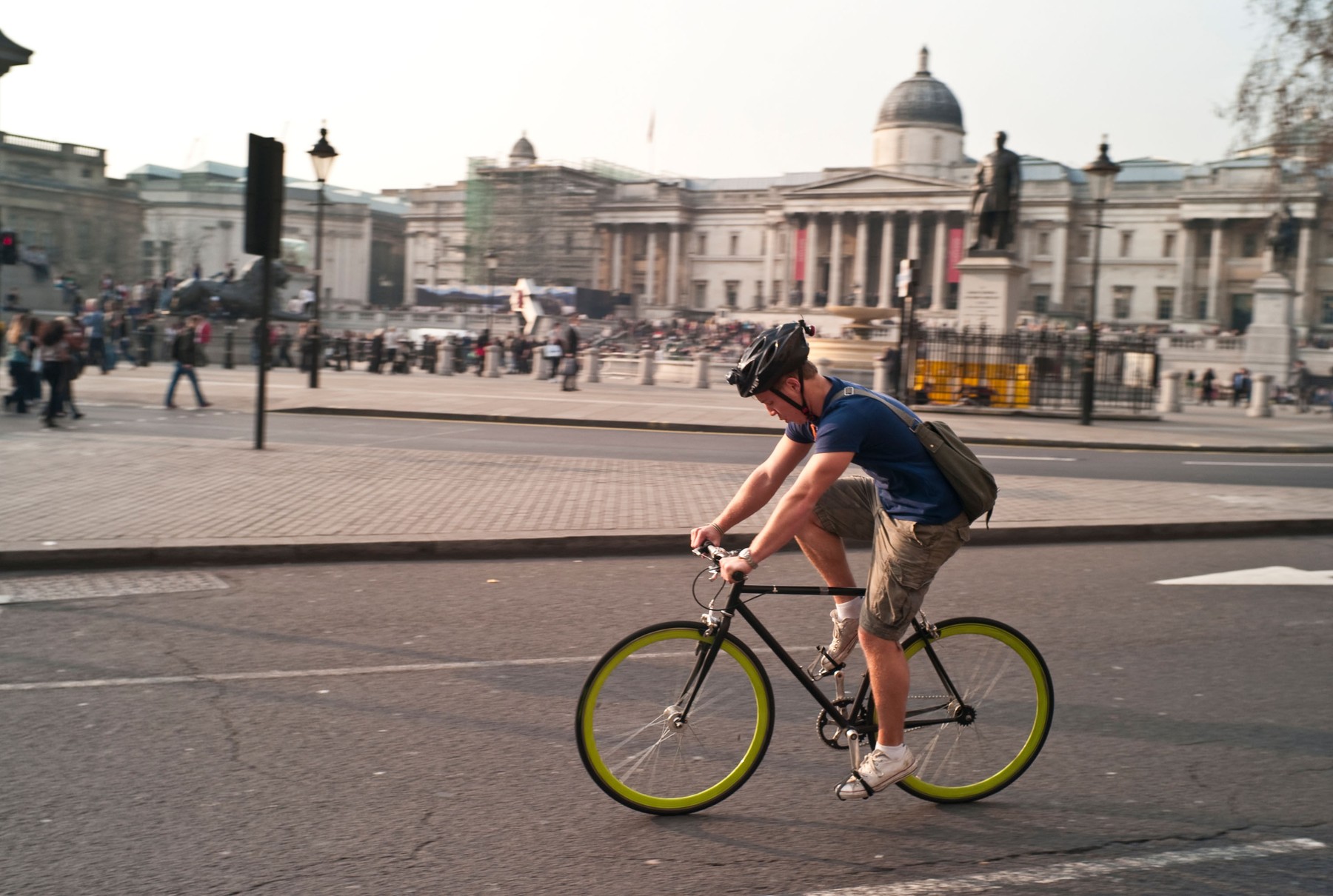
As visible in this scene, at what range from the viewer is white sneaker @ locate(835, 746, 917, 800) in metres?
4.30

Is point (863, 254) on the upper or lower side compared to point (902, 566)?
upper

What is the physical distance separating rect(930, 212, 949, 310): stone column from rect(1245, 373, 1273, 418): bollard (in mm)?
68243

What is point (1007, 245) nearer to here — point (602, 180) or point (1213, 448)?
point (1213, 448)

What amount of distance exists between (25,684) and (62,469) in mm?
7186

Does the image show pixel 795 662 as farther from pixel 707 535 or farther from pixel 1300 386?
pixel 1300 386

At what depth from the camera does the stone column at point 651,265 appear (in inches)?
4892

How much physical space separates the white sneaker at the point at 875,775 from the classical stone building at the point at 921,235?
86.2 m

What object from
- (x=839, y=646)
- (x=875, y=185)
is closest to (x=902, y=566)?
(x=839, y=646)

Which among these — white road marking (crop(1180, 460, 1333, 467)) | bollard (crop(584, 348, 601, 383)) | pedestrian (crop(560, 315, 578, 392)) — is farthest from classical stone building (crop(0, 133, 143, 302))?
white road marking (crop(1180, 460, 1333, 467))

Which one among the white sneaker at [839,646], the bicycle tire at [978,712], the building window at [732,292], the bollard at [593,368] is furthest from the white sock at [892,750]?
the building window at [732,292]

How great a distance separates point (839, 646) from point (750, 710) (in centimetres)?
45

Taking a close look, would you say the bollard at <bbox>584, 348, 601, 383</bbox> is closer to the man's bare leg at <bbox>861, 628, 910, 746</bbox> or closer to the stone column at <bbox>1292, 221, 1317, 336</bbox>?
the man's bare leg at <bbox>861, 628, 910, 746</bbox>

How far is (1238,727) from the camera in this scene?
5383 mm

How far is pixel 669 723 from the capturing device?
4316 millimetres
